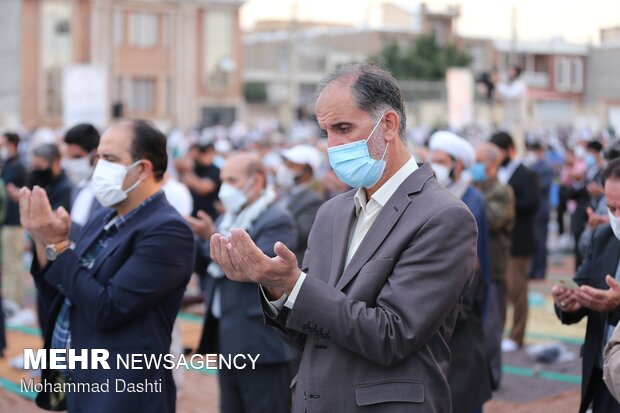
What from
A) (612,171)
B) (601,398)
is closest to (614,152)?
(612,171)

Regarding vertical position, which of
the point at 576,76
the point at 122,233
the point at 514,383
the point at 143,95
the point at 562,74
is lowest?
the point at 514,383

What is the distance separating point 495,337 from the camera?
726 centimetres

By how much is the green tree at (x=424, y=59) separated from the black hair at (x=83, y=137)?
50819 mm

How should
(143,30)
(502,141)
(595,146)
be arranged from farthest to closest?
1. (143,30)
2. (595,146)
3. (502,141)

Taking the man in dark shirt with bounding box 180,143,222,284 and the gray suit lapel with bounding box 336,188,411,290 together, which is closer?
the gray suit lapel with bounding box 336,188,411,290

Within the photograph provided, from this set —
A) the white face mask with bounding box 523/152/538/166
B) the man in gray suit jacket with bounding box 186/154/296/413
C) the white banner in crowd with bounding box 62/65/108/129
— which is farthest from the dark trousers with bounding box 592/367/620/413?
the white banner in crowd with bounding box 62/65/108/129

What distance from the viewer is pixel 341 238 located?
355 centimetres

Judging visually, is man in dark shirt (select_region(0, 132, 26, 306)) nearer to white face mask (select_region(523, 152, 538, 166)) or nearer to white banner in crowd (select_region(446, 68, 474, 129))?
white face mask (select_region(523, 152, 538, 166))

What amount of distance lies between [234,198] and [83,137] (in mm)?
2033

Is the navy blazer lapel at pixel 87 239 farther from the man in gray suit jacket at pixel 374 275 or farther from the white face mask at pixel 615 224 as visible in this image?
the white face mask at pixel 615 224

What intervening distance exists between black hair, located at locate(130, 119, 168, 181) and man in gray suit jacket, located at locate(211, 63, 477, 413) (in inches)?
63.1

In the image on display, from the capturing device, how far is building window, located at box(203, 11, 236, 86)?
52.5m

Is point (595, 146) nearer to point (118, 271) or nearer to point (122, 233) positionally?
point (122, 233)

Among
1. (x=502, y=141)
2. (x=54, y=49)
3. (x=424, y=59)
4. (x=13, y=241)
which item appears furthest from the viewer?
(x=424, y=59)
